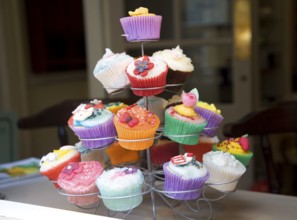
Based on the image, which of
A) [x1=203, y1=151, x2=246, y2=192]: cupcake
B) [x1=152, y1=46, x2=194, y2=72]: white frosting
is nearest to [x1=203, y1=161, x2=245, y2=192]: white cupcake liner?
[x1=203, y1=151, x2=246, y2=192]: cupcake

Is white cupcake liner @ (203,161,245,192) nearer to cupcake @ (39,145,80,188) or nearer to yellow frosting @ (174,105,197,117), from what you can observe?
yellow frosting @ (174,105,197,117)

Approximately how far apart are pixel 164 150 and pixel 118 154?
11 centimetres

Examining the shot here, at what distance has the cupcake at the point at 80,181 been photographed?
783 millimetres

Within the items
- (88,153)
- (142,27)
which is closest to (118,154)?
(88,153)

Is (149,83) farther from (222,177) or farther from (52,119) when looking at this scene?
(52,119)

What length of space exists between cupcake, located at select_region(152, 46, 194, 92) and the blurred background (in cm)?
110

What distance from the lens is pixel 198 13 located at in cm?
266

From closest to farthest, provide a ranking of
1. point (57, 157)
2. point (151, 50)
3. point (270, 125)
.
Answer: point (57, 157) → point (270, 125) → point (151, 50)

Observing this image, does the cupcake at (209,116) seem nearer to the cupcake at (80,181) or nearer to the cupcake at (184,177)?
the cupcake at (184,177)

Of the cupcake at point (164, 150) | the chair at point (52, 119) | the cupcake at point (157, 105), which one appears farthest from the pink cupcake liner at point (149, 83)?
the chair at point (52, 119)

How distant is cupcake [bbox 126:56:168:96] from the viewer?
2.59 feet

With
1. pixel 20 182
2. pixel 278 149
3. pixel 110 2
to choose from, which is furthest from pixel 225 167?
pixel 278 149

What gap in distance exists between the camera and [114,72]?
0.85 metres

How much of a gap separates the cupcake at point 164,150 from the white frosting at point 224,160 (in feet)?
0.52
